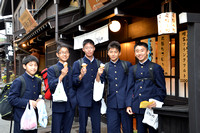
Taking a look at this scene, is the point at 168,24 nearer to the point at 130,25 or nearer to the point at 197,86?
the point at 197,86

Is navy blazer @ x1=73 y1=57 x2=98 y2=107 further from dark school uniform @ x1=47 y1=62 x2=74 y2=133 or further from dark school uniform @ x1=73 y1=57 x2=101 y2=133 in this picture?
dark school uniform @ x1=47 y1=62 x2=74 y2=133

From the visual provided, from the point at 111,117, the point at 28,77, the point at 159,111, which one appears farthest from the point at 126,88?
the point at 28,77

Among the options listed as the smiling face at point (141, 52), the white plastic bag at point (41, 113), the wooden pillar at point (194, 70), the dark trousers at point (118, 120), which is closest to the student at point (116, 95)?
the dark trousers at point (118, 120)

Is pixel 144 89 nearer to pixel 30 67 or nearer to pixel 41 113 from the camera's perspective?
pixel 41 113

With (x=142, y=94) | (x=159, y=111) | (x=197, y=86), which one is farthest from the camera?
(x=142, y=94)

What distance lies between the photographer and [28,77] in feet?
13.5

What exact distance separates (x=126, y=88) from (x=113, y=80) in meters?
0.35

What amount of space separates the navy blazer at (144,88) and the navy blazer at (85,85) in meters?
1.03

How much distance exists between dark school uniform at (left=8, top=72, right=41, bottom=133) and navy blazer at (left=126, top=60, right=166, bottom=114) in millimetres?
2111

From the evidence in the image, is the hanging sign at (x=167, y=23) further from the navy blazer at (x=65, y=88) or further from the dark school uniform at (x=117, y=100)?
the navy blazer at (x=65, y=88)

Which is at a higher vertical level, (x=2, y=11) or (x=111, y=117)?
(x=2, y=11)

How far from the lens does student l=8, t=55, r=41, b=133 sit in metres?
3.86

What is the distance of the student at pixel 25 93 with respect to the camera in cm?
386

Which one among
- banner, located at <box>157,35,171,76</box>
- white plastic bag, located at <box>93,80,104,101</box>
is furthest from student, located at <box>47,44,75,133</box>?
banner, located at <box>157,35,171,76</box>
